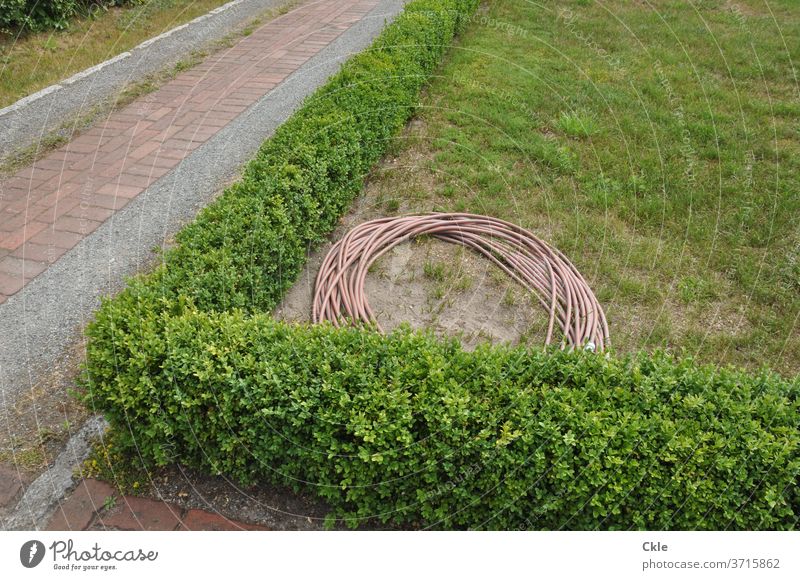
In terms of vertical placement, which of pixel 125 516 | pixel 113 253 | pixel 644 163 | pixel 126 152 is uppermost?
pixel 126 152

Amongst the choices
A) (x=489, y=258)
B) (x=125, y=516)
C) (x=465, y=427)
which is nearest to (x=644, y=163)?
(x=489, y=258)

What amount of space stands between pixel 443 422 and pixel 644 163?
4541 mm

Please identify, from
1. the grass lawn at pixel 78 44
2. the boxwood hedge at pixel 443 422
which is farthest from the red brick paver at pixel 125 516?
the grass lawn at pixel 78 44

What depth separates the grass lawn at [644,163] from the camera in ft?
16.4

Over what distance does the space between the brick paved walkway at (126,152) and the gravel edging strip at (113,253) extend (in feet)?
0.42

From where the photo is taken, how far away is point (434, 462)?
3031mm

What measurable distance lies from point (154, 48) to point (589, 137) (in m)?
5.85

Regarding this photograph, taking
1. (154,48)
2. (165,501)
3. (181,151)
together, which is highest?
(154,48)

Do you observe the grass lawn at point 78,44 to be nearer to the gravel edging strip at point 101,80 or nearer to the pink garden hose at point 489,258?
the gravel edging strip at point 101,80

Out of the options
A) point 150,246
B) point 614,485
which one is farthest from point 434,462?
point 150,246

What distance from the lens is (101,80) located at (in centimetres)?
788

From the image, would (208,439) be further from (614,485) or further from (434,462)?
(614,485)

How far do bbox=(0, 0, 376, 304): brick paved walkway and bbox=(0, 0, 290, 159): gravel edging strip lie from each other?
1.34ft

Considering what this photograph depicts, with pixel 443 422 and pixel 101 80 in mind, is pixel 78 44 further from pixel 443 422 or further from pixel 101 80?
pixel 443 422
